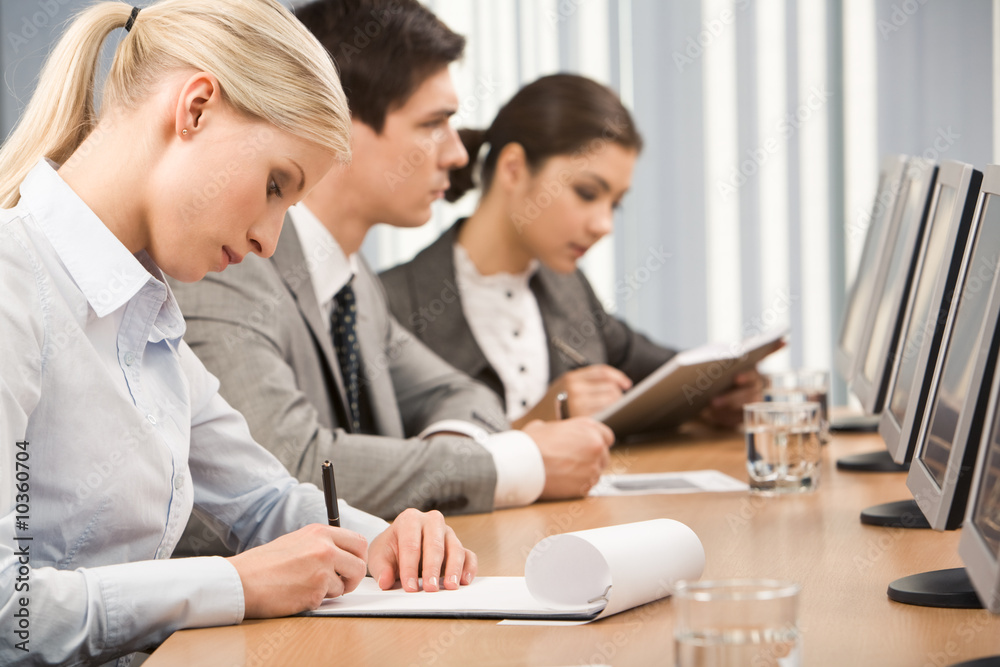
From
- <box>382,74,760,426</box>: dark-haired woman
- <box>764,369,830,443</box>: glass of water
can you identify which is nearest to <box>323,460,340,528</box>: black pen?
<box>764,369,830,443</box>: glass of water

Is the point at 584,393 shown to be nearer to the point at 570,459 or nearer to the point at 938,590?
the point at 570,459

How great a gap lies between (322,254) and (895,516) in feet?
3.21

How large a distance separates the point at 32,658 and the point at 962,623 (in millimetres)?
713

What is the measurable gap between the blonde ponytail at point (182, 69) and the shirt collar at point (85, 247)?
0.08m

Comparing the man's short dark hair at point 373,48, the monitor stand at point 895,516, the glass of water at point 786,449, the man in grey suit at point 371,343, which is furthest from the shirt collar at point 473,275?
the monitor stand at point 895,516

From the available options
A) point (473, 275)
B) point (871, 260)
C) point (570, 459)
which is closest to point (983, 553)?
point (570, 459)

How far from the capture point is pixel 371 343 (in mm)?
1775

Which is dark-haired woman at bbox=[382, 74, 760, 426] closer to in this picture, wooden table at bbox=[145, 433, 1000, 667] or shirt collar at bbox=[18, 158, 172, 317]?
wooden table at bbox=[145, 433, 1000, 667]

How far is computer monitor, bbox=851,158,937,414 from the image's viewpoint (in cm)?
140

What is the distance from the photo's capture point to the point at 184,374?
3.32 ft

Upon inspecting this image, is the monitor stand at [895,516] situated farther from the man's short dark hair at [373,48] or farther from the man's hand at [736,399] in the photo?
the man's short dark hair at [373,48]

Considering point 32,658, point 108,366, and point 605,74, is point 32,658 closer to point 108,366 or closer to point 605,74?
point 108,366

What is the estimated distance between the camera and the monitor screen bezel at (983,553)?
1.99 feet

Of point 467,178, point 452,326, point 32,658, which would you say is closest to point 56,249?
point 32,658
